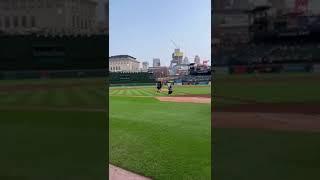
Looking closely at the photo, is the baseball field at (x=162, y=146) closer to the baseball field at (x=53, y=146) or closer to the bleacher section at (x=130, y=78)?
the baseball field at (x=53, y=146)

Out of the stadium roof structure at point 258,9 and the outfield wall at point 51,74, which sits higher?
the stadium roof structure at point 258,9

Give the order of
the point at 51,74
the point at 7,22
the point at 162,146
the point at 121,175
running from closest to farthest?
1. the point at 121,175
2. the point at 162,146
3. the point at 51,74
4. the point at 7,22

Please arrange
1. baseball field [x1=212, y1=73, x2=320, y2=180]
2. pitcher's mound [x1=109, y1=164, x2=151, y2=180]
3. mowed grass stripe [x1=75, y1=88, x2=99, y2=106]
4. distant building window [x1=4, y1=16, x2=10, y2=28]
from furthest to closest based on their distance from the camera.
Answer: distant building window [x1=4, y1=16, x2=10, y2=28]
mowed grass stripe [x1=75, y1=88, x2=99, y2=106]
baseball field [x1=212, y1=73, x2=320, y2=180]
pitcher's mound [x1=109, y1=164, x2=151, y2=180]

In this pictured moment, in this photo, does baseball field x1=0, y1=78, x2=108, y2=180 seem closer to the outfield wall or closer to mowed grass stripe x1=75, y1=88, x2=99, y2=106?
mowed grass stripe x1=75, y1=88, x2=99, y2=106

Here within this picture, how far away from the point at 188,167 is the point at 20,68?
1320 inches

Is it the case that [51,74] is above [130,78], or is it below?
above

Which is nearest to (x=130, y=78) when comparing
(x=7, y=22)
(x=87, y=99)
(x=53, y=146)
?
(x=7, y=22)

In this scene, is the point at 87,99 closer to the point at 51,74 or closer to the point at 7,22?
the point at 51,74

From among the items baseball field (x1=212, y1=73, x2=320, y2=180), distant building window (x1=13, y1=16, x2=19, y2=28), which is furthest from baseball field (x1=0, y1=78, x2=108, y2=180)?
distant building window (x1=13, y1=16, x2=19, y2=28)

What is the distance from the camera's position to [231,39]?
45438 millimetres

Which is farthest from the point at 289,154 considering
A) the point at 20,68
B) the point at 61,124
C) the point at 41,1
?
the point at 41,1

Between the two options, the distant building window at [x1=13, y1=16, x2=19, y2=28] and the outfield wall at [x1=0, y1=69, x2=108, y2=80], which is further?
the distant building window at [x1=13, y1=16, x2=19, y2=28]

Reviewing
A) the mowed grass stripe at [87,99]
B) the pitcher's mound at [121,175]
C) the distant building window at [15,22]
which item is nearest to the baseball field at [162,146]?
the pitcher's mound at [121,175]

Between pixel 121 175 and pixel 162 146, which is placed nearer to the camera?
pixel 121 175
